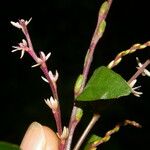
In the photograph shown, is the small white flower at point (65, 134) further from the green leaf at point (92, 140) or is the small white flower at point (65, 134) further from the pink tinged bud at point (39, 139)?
the pink tinged bud at point (39, 139)

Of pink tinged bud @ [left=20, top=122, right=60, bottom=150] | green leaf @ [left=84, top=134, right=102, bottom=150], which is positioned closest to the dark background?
pink tinged bud @ [left=20, top=122, right=60, bottom=150]

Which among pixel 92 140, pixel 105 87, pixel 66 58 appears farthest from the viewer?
pixel 66 58

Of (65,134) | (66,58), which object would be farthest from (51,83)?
(66,58)

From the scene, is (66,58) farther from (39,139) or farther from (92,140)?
(92,140)

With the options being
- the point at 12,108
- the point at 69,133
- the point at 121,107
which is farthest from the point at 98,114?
the point at 12,108

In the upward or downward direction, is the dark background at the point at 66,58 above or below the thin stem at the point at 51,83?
below

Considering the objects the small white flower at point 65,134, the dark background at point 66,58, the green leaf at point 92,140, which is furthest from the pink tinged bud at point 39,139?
the dark background at point 66,58
